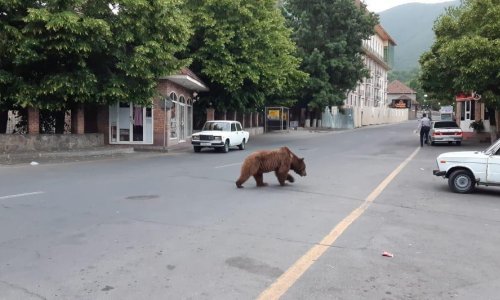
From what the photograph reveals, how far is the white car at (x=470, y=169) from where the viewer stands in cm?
1165

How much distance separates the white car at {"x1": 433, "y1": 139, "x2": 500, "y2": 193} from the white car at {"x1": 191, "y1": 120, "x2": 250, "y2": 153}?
13.5 meters

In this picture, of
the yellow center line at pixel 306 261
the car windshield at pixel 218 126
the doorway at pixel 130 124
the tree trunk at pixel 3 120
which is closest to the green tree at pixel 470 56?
the car windshield at pixel 218 126

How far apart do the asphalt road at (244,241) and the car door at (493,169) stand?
1.41 ft

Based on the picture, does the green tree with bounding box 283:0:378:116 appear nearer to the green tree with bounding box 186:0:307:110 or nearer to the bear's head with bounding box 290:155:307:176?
the green tree with bounding box 186:0:307:110

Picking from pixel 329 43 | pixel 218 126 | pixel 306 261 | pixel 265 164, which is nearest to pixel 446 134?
pixel 218 126

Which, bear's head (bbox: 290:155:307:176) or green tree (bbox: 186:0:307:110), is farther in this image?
green tree (bbox: 186:0:307:110)

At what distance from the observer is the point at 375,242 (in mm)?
6926

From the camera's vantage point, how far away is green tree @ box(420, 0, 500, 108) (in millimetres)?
25375

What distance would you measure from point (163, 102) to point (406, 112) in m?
94.6

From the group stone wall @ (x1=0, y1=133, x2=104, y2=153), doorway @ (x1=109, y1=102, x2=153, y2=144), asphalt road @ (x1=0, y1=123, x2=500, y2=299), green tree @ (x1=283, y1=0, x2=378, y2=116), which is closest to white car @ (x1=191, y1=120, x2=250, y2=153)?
doorway @ (x1=109, y1=102, x2=153, y2=144)

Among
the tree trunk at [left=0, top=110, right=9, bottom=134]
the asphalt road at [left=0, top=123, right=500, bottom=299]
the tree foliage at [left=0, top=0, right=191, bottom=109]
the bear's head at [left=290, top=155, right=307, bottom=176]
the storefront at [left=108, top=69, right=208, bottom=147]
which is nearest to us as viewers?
the asphalt road at [left=0, top=123, right=500, bottom=299]

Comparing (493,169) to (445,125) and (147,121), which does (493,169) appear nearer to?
(147,121)

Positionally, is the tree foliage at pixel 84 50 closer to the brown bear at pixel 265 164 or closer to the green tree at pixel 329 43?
the brown bear at pixel 265 164

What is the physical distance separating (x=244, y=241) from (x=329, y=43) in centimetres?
4784
